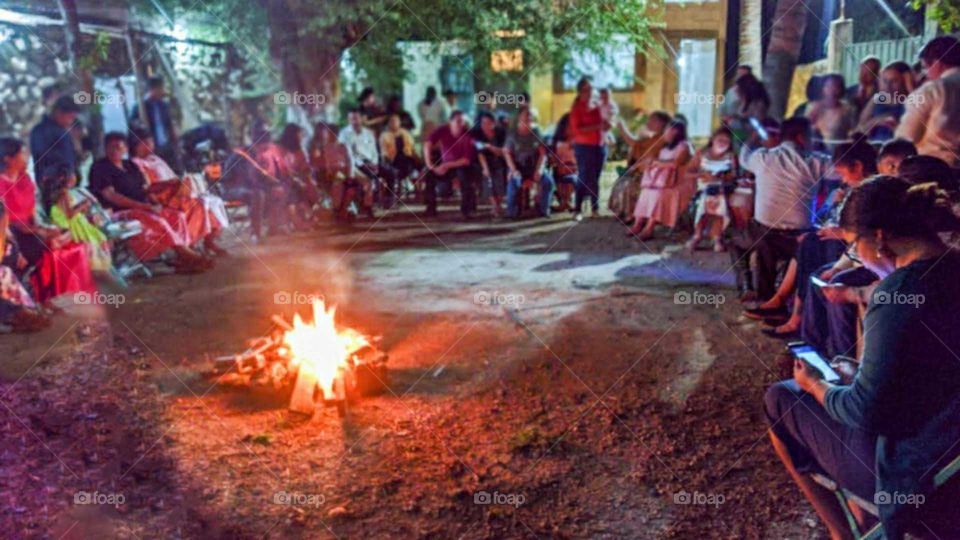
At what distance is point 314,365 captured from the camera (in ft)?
17.3

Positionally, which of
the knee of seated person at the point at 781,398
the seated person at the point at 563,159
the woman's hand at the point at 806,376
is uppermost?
the seated person at the point at 563,159

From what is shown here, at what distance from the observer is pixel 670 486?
4.16m

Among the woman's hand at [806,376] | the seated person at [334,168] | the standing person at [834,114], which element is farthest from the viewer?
the seated person at [334,168]

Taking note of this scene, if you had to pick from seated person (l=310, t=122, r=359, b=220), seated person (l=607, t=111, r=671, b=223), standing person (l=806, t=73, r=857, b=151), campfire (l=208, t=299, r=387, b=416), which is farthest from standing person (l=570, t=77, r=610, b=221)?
campfire (l=208, t=299, r=387, b=416)

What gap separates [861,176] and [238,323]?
518 cm

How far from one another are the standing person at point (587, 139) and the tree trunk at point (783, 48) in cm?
287

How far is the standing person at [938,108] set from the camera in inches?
248

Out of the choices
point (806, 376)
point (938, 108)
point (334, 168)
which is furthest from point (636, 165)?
point (806, 376)

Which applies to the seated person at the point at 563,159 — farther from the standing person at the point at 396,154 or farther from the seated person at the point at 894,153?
the seated person at the point at 894,153

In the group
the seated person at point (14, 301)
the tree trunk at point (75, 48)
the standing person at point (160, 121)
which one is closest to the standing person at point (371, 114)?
the standing person at point (160, 121)

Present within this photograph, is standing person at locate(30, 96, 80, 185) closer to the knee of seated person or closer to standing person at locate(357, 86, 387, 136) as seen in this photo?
standing person at locate(357, 86, 387, 136)

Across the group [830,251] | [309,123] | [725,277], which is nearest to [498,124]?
[309,123]

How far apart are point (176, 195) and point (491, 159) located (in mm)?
5406

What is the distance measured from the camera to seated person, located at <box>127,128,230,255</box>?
912 centimetres
